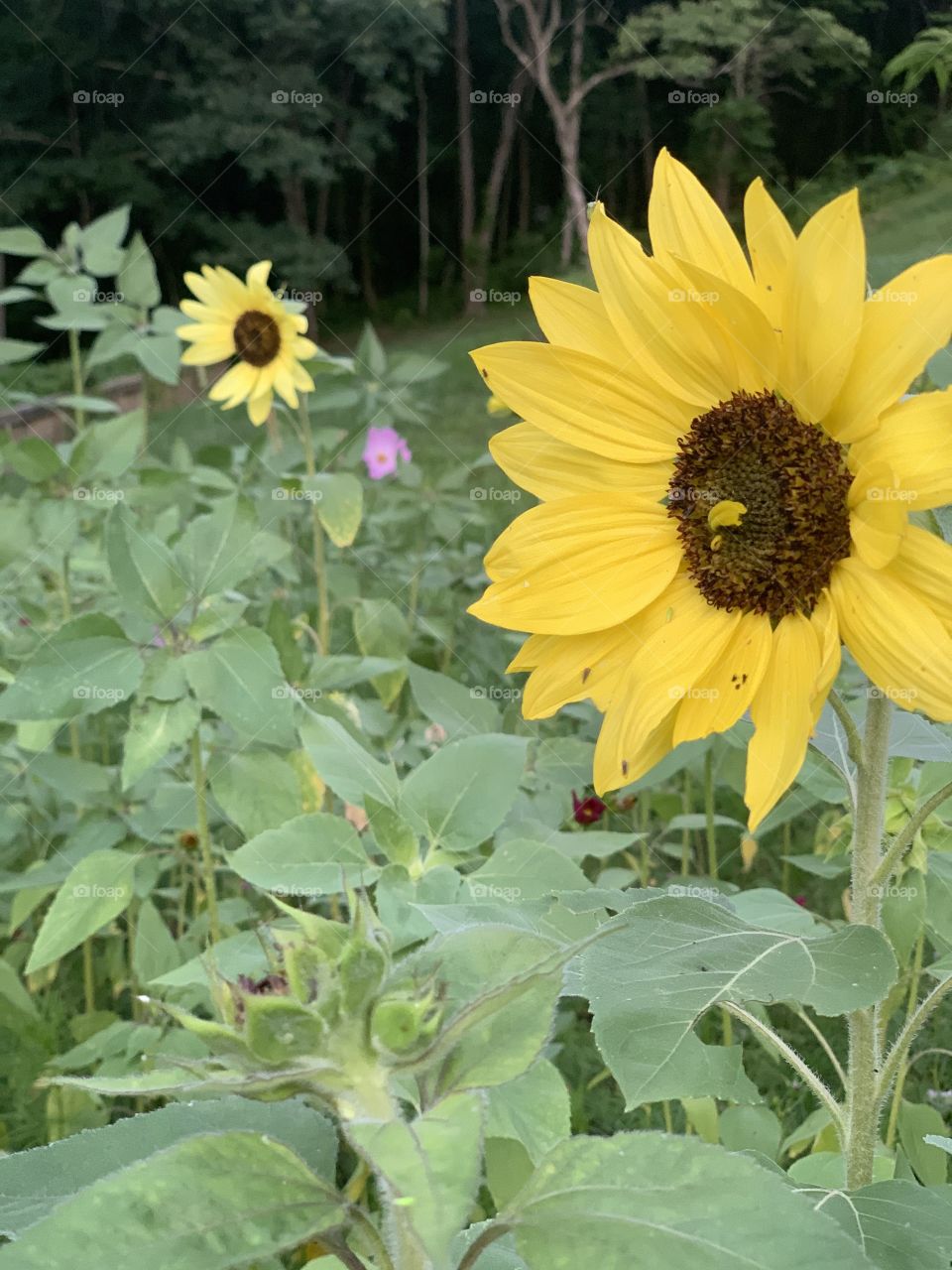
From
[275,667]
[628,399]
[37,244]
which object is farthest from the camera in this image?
[37,244]

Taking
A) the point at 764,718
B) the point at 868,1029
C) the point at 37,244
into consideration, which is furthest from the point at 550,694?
the point at 37,244

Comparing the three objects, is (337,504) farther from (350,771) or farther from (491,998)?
(491,998)

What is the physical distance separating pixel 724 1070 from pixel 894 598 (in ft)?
0.67

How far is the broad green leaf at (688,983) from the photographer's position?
1.57ft

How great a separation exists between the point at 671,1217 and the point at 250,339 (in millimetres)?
1441

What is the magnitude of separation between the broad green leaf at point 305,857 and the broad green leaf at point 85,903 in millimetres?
288

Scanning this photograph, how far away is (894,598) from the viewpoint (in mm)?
529

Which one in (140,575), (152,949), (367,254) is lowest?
(367,254)

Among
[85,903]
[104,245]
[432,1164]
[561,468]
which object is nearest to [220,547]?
[85,903]

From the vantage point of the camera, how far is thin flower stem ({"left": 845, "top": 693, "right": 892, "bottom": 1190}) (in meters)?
0.56

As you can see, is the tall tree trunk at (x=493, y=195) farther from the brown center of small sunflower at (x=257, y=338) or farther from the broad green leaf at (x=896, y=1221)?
the broad green leaf at (x=896, y=1221)

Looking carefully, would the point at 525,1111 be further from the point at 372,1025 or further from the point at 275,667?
the point at 275,667

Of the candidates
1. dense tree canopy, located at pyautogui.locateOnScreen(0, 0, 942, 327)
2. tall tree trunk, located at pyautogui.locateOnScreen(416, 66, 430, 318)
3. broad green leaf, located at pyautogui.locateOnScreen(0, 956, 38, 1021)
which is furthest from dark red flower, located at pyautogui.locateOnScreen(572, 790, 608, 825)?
tall tree trunk, located at pyautogui.locateOnScreen(416, 66, 430, 318)

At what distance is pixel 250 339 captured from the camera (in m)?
1.62
